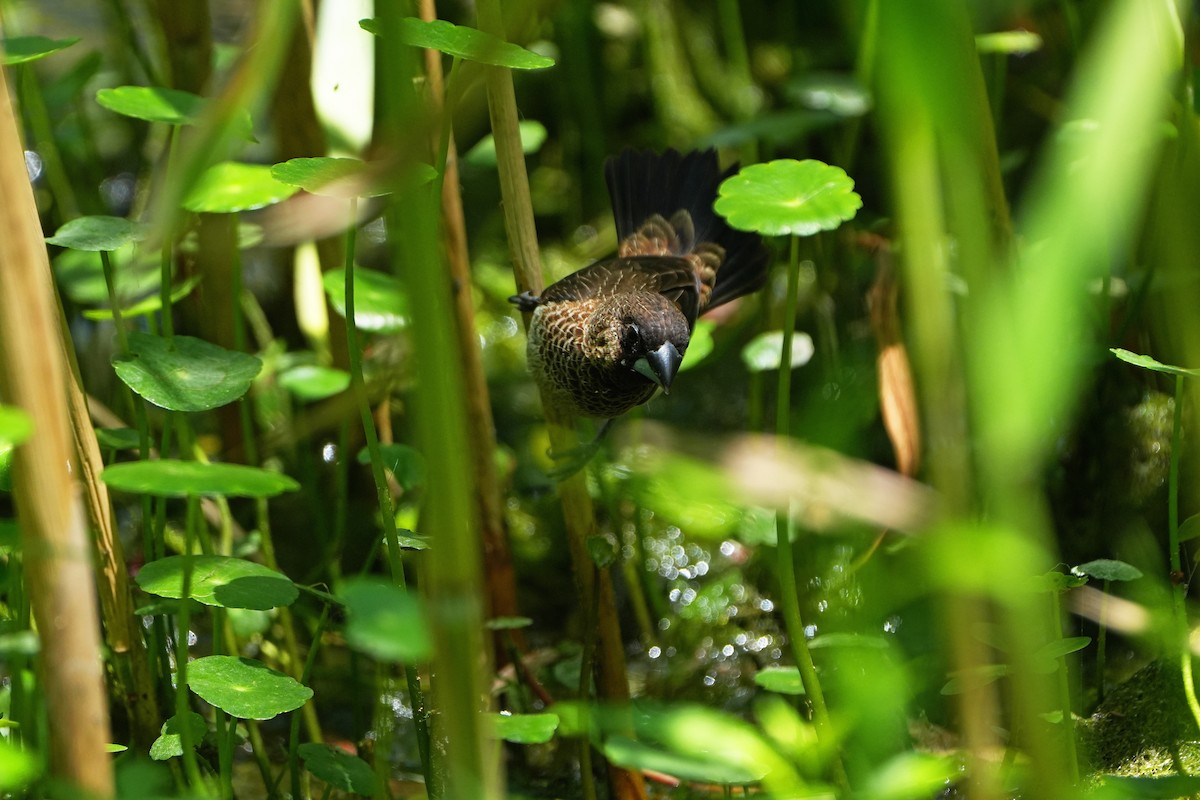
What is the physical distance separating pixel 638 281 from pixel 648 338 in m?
0.36

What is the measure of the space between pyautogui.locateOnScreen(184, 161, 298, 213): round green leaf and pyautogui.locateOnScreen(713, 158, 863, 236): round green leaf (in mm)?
775

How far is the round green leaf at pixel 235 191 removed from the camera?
188 centimetres

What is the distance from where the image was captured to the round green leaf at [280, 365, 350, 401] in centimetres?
238

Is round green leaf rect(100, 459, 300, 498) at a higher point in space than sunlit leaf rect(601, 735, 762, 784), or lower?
higher

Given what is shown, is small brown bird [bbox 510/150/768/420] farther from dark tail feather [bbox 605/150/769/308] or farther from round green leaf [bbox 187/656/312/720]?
round green leaf [bbox 187/656/312/720]

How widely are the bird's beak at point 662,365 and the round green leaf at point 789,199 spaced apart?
640mm

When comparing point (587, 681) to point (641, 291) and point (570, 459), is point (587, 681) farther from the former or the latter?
point (641, 291)

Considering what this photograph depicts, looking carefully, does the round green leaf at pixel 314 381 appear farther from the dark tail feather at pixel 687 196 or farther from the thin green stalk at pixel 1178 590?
the thin green stalk at pixel 1178 590

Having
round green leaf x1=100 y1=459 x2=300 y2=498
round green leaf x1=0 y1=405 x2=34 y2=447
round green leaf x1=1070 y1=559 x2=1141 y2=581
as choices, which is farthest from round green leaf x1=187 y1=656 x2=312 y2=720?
round green leaf x1=1070 y1=559 x2=1141 y2=581

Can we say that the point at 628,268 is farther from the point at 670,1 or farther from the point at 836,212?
the point at 670,1

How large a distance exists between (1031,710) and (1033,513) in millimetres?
140

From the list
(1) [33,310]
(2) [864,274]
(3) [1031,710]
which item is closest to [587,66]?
(2) [864,274]

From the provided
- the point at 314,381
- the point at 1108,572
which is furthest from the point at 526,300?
the point at 1108,572

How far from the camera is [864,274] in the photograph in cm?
324
